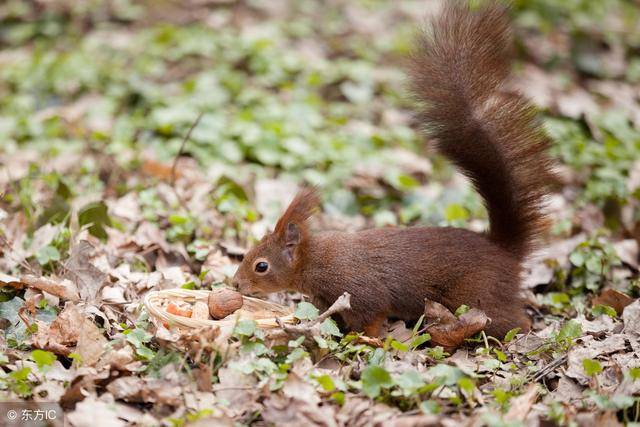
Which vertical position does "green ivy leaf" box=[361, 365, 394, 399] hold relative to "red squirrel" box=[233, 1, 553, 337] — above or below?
below

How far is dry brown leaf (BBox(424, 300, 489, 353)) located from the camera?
3307 millimetres

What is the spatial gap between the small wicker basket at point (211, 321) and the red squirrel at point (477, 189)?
265 millimetres

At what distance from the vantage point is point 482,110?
344 cm

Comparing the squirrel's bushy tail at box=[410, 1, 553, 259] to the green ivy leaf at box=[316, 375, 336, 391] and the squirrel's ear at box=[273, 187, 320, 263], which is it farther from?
the green ivy leaf at box=[316, 375, 336, 391]

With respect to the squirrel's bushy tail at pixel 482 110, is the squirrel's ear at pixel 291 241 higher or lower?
lower

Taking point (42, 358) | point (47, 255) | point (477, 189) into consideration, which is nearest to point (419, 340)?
point (477, 189)

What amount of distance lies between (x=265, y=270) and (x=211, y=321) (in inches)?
23.2

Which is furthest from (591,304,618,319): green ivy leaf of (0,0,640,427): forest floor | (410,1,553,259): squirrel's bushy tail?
(410,1,553,259): squirrel's bushy tail

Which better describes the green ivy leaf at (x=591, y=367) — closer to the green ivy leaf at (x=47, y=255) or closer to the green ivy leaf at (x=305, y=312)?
the green ivy leaf at (x=305, y=312)

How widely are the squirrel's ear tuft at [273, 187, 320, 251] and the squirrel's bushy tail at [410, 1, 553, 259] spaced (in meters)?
0.69

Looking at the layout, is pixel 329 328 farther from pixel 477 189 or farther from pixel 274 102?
pixel 274 102

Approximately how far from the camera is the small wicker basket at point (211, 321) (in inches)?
122

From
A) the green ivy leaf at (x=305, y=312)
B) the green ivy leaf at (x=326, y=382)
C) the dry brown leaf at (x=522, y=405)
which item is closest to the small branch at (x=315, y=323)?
the green ivy leaf at (x=305, y=312)

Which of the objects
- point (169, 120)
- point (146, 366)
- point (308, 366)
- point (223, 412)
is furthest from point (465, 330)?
point (169, 120)
